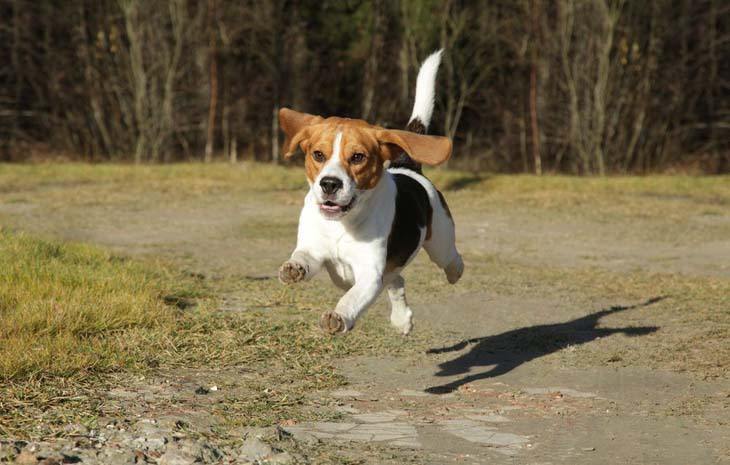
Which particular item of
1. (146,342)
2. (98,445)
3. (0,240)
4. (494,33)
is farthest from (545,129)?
(98,445)

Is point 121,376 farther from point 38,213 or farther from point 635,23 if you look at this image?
point 635,23

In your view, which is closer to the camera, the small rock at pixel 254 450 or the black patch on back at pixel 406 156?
the small rock at pixel 254 450

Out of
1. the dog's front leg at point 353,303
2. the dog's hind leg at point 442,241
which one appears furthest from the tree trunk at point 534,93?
the dog's front leg at point 353,303

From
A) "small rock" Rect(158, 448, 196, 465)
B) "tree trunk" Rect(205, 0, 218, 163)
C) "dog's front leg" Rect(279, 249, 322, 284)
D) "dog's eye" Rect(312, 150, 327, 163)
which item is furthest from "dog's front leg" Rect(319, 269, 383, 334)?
"tree trunk" Rect(205, 0, 218, 163)

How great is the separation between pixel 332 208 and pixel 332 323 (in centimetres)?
64

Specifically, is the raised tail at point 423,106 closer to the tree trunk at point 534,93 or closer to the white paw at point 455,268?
the white paw at point 455,268

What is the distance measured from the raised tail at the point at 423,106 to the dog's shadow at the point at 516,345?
1.18 metres

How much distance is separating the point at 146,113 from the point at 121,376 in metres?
14.9

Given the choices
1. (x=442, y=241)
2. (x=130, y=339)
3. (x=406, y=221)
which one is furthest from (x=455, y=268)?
(x=130, y=339)

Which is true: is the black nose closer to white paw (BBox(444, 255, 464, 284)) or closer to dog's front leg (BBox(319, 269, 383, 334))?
dog's front leg (BBox(319, 269, 383, 334))

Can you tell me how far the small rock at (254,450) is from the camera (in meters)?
4.55

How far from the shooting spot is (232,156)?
2070 centimetres

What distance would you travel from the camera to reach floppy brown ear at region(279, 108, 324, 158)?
235 inches

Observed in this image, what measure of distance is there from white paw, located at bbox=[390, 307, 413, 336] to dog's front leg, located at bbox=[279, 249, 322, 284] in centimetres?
104
